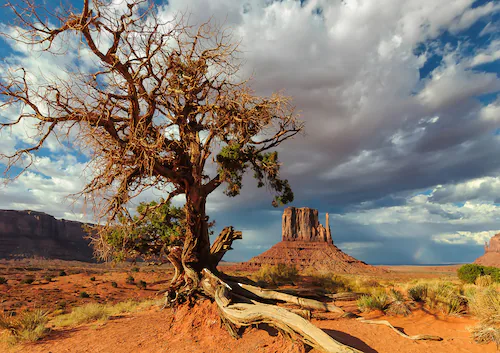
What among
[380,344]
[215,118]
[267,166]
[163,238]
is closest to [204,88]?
[215,118]

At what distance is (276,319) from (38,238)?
513ft

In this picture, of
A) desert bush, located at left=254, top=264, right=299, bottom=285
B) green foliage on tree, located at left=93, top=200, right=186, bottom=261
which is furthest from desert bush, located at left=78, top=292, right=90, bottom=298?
desert bush, located at left=254, top=264, right=299, bottom=285

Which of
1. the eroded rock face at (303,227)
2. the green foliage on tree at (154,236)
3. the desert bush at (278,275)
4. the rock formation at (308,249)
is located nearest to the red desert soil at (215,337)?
the green foliage on tree at (154,236)

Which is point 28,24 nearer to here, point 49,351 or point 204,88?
point 204,88

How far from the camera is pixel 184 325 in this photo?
844 cm

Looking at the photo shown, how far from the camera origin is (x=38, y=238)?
13025cm

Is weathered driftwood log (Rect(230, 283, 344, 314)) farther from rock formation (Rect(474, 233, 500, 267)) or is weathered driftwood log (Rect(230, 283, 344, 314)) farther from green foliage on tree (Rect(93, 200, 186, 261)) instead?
rock formation (Rect(474, 233, 500, 267))

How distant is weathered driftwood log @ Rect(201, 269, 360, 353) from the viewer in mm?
5660

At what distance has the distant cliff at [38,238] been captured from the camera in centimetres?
11938

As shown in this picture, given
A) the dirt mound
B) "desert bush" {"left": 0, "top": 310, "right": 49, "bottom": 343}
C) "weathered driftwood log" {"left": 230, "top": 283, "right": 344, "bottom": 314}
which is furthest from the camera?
the dirt mound

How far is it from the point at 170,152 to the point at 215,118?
216cm

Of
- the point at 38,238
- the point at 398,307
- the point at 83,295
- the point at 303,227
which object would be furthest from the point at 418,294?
the point at 38,238

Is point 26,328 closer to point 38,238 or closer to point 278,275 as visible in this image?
point 278,275

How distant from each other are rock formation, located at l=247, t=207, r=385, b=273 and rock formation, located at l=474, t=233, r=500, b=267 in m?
46.9
